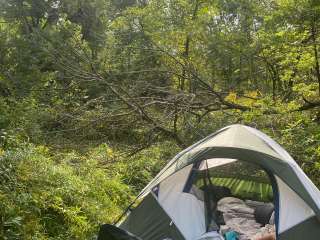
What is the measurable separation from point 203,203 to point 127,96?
3.45 meters

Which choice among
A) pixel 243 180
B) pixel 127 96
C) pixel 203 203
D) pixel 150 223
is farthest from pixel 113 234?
pixel 127 96

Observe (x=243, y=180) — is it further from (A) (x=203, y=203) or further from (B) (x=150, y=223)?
(B) (x=150, y=223)

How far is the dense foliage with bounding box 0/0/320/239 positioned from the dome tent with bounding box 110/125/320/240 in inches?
30.7

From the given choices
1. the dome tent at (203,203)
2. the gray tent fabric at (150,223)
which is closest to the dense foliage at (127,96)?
the gray tent fabric at (150,223)

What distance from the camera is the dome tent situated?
369 centimetres

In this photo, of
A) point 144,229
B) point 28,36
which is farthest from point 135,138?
point 28,36

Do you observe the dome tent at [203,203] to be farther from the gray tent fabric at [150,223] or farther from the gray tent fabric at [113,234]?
the gray tent fabric at [113,234]

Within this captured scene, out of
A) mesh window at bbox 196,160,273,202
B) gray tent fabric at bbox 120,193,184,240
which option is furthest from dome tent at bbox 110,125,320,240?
mesh window at bbox 196,160,273,202

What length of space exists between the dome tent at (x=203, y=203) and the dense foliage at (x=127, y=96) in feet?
2.56

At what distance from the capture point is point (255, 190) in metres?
5.14

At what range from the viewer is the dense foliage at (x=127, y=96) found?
4.79 metres

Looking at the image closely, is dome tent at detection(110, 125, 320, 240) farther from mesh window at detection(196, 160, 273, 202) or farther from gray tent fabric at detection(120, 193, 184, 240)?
mesh window at detection(196, 160, 273, 202)

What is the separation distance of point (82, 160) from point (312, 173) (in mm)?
3876

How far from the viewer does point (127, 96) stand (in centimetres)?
751
